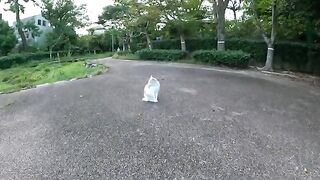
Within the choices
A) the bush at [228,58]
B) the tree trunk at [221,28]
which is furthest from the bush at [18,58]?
the tree trunk at [221,28]

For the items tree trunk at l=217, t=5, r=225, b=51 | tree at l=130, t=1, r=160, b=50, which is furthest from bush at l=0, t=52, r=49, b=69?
tree trunk at l=217, t=5, r=225, b=51

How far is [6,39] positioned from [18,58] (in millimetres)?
3587

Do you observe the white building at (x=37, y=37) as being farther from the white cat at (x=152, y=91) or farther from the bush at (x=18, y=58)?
the white cat at (x=152, y=91)

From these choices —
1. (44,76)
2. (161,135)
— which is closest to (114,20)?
(44,76)

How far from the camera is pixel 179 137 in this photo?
171 inches

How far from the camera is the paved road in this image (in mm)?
3571

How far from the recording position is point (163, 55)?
1611 cm

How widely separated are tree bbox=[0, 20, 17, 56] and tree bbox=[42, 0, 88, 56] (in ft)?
8.59

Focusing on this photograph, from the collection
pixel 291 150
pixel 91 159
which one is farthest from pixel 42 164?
pixel 291 150

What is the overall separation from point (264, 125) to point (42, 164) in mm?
3035

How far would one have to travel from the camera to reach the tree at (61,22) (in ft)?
88.1

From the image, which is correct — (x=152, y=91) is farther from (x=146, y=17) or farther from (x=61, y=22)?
(x=61, y=22)

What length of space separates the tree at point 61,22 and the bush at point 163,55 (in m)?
11.2

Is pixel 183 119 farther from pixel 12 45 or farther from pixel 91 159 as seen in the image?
pixel 12 45
